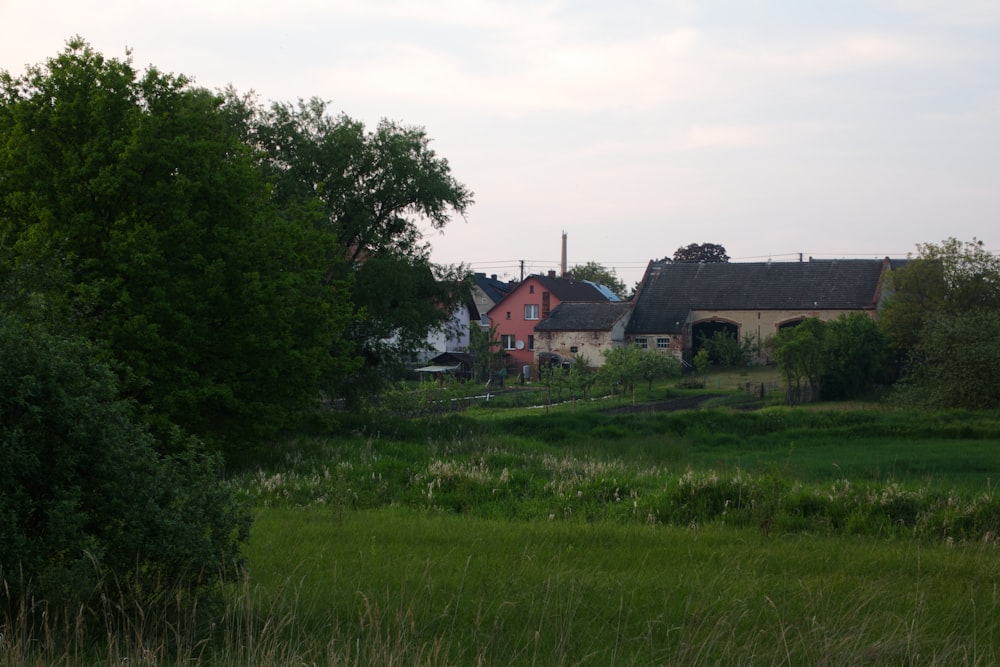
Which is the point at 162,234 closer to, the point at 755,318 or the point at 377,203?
the point at 377,203

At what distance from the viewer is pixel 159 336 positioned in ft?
65.6

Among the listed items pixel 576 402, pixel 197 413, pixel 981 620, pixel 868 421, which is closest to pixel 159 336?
pixel 197 413

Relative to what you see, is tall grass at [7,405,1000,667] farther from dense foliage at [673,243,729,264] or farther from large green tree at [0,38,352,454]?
dense foliage at [673,243,729,264]

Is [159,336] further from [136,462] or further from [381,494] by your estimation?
[136,462]

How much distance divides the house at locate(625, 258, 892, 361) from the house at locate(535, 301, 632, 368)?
1.20 meters

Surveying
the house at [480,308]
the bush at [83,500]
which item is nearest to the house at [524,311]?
the house at [480,308]

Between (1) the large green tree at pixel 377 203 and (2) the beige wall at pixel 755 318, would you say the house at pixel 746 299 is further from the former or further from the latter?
(1) the large green tree at pixel 377 203

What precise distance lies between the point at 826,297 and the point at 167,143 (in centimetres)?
5706

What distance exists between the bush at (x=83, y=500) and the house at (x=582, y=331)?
215ft

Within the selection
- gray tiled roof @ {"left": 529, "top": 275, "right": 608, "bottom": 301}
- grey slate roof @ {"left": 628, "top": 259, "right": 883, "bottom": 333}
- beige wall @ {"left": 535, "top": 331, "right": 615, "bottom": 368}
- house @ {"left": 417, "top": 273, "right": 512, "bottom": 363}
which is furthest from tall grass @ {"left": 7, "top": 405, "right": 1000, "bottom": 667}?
gray tiled roof @ {"left": 529, "top": 275, "right": 608, "bottom": 301}

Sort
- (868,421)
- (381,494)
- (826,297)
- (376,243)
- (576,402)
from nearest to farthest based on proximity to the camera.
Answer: (381,494)
(868,421)
(376,243)
(576,402)
(826,297)

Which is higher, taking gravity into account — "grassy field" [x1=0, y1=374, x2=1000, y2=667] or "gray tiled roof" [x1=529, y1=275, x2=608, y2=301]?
"gray tiled roof" [x1=529, y1=275, x2=608, y2=301]

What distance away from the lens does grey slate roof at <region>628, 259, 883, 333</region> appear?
69438 millimetres

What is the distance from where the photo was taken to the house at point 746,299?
6925cm
